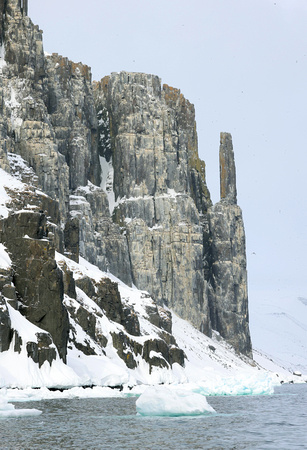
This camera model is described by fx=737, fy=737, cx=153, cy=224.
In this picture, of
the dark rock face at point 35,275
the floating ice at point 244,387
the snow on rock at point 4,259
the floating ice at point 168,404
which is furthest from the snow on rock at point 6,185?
the floating ice at point 168,404

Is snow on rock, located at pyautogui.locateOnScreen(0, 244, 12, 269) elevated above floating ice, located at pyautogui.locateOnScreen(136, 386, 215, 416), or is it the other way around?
snow on rock, located at pyautogui.locateOnScreen(0, 244, 12, 269)

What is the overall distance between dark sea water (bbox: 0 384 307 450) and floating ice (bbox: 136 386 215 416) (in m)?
0.56

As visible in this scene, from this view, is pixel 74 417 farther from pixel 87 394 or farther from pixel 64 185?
pixel 64 185

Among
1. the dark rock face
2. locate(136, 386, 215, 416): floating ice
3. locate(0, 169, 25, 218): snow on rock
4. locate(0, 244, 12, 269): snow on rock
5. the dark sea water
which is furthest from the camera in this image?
locate(0, 169, 25, 218): snow on rock

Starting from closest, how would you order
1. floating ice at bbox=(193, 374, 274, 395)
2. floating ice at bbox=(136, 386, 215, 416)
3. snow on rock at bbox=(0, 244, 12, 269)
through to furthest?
1. floating ice at bbox=(136, 386, 215, 416)
2. snow on rock at bbox=(0, 244, 12, 269)
3. floating ice at bbox=(193, 374, 274, 395)

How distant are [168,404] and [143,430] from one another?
6121 mm

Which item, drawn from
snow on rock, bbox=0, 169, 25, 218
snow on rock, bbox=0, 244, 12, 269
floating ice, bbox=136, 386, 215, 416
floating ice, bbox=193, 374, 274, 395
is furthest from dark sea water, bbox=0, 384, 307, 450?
snow on rock, bbox=0, 169, 25, 218

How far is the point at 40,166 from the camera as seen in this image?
183625 mm

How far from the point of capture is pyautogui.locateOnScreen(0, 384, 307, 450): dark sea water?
40.1m

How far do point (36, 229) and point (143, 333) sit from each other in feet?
211

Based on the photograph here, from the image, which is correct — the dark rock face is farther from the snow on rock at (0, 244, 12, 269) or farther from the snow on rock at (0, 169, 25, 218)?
the snow on rock at (0, 169, 25, 218)

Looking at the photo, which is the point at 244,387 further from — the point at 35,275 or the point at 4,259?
the point at 4,259

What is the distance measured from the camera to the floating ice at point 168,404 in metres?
52.6

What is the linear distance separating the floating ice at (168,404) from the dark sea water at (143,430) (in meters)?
0.56
